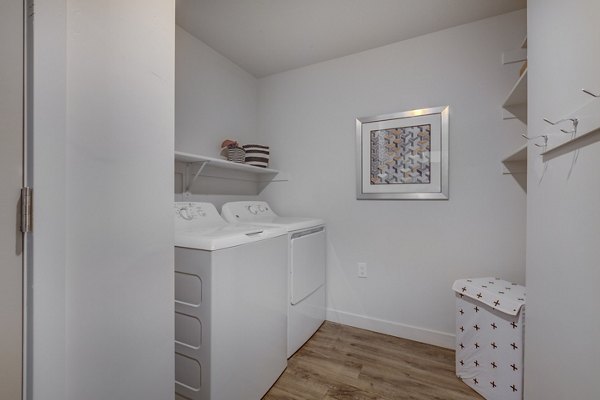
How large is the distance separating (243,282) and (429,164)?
5.20 ft

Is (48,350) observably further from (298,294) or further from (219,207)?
(219,207)

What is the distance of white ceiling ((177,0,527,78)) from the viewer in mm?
1620

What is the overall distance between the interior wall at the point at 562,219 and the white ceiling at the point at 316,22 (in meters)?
0.74

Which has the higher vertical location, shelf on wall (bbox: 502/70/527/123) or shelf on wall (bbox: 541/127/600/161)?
shelf on wall (bbox: 502/70/527/123)

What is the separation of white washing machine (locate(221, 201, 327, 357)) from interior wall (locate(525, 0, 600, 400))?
122 centimetres

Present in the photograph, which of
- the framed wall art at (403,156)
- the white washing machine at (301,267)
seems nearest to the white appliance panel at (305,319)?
the white washing machine at (301,267)

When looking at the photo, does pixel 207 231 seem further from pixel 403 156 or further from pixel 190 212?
pixel 403 156

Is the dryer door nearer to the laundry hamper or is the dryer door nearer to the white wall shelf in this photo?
the white wall shelf

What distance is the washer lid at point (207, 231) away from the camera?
113 centimetres

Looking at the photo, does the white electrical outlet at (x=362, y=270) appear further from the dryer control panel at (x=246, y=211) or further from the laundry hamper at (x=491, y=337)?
the dryer control panel at (x=246, y=211)

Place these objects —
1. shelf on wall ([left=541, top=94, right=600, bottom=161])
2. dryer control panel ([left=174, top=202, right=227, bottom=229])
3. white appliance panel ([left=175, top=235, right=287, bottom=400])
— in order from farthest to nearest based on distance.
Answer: dryer control panel ([left=174, top=202, right=227, bottom=229]), white appliance panel ([left=175, top=235, right=287, bottom=400]), shelf on wall ([left=541, top=94, right=600, bottom=161])

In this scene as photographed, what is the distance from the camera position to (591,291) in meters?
0.68

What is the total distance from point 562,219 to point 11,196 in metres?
1.49

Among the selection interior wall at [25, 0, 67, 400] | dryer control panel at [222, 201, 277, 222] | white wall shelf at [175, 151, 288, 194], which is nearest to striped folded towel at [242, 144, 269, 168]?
white wall shelf at [175, 151, 288, 194]
